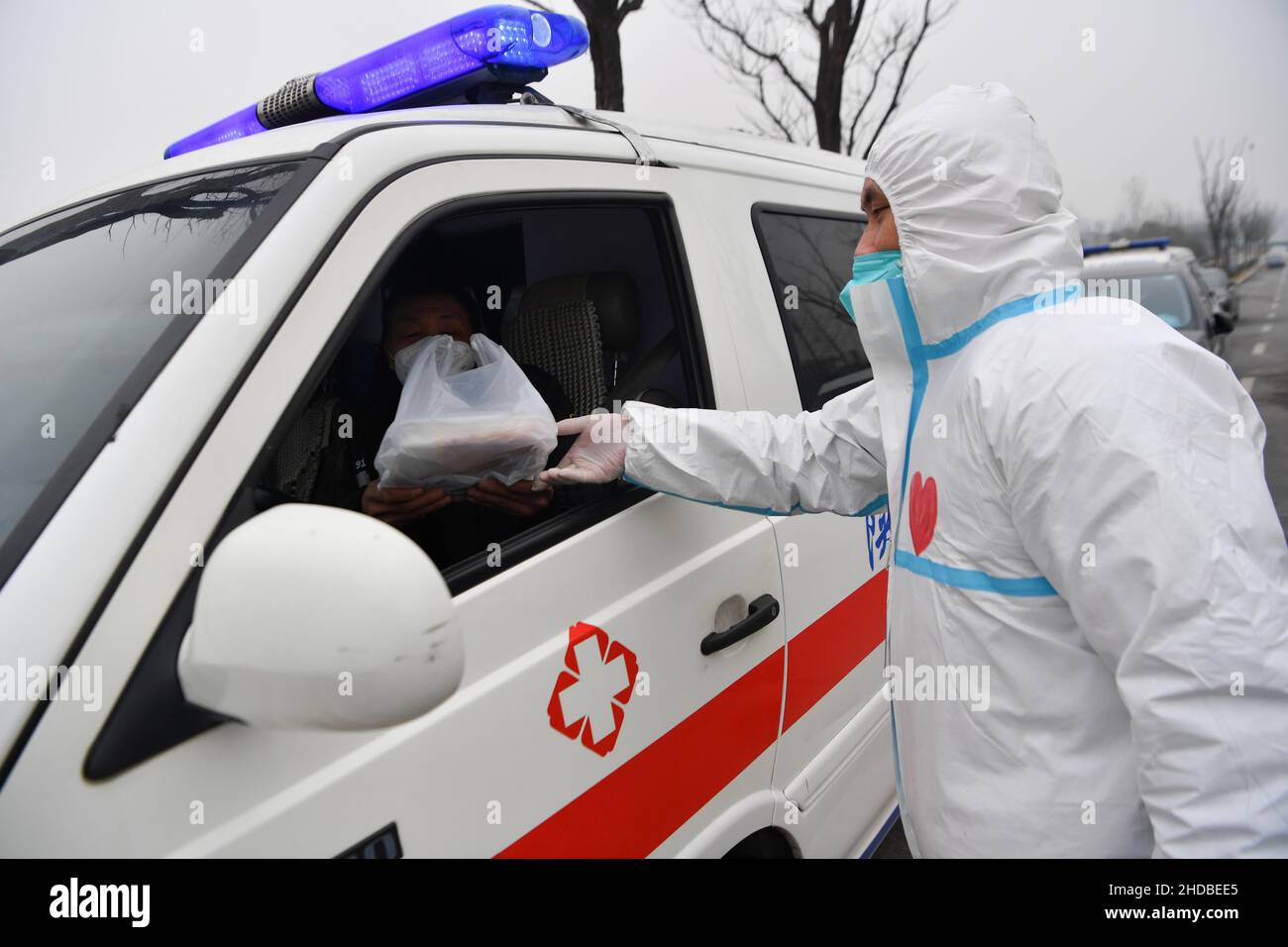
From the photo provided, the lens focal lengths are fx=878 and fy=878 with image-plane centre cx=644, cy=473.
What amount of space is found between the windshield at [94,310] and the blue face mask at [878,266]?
0.97 metres

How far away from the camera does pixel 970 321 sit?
141 cm

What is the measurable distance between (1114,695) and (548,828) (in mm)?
871

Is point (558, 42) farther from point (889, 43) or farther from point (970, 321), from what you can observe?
point (889, 43)

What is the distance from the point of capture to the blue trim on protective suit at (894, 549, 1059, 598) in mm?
1303

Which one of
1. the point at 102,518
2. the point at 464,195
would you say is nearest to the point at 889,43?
the point at 464,195

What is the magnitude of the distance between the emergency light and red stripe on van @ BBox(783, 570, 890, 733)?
138 centimetres

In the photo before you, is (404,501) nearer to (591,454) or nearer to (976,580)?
(591,454)

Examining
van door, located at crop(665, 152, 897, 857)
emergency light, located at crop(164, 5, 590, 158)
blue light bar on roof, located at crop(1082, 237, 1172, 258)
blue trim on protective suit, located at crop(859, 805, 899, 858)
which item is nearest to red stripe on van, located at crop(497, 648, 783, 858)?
van door, located at crop(665, 152, 897, 857)

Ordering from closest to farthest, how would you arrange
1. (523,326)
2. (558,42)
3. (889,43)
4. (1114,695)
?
(1114,695) < (558,42) < (523,326) < (889,43)

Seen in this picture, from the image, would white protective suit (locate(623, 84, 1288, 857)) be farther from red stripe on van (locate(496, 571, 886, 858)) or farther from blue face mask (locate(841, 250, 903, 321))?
red stripe on van (locate(496, 571, 886, 858))

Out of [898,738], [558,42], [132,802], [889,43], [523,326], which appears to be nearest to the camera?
[132,802]

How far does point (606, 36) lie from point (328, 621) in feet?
25.7

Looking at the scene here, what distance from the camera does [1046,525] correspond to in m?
1.22

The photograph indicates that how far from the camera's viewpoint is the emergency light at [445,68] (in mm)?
1786
